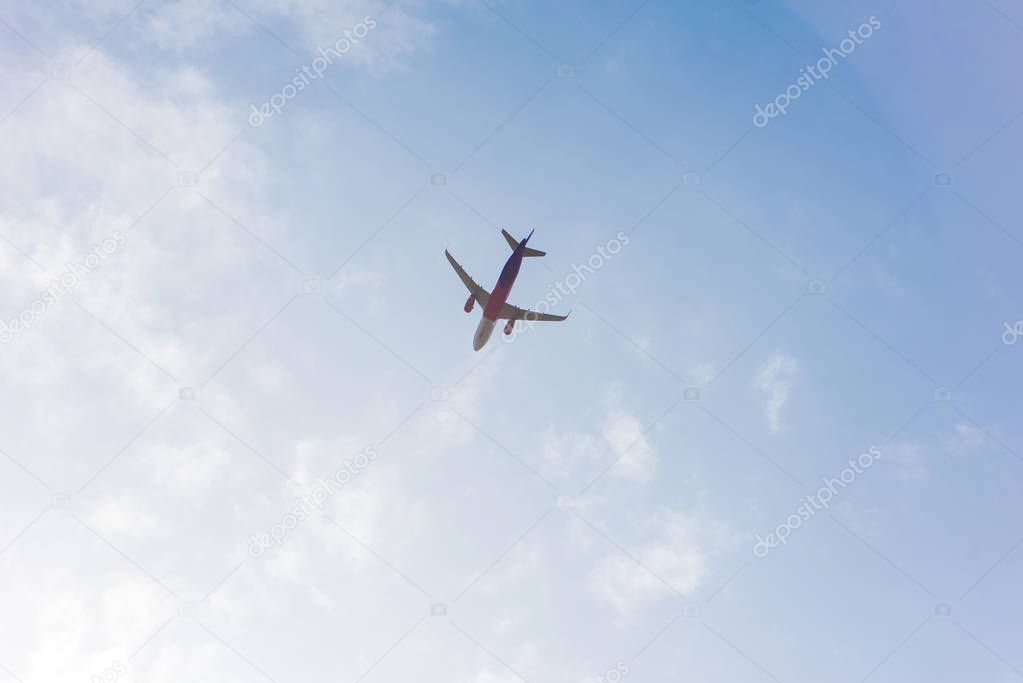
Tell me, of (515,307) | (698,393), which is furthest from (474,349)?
A: (698,393)

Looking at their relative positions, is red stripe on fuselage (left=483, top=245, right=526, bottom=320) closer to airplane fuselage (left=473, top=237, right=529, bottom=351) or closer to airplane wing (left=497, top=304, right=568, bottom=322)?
airplane fuselage (left=473, top=237, right=529, bottom=351)

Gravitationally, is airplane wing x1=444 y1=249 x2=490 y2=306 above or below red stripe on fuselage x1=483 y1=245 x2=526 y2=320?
below

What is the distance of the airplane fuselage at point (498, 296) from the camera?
188ft

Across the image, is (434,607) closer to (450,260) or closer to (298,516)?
(298,516)

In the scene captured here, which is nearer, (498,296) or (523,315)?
(498,296)

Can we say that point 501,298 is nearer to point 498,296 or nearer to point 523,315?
point 498,296

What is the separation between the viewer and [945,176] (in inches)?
2063

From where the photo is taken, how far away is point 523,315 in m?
62.4

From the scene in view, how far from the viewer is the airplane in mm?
57375

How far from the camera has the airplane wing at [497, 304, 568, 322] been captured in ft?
204

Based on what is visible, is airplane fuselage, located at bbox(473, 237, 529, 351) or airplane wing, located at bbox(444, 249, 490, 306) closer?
airplane fuselage, located at bbox(473, 237, 529, 351)

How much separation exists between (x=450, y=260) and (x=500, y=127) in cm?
1209

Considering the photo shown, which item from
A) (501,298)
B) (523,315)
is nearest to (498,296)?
(501,298)

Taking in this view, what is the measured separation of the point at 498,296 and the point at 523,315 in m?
4.84
